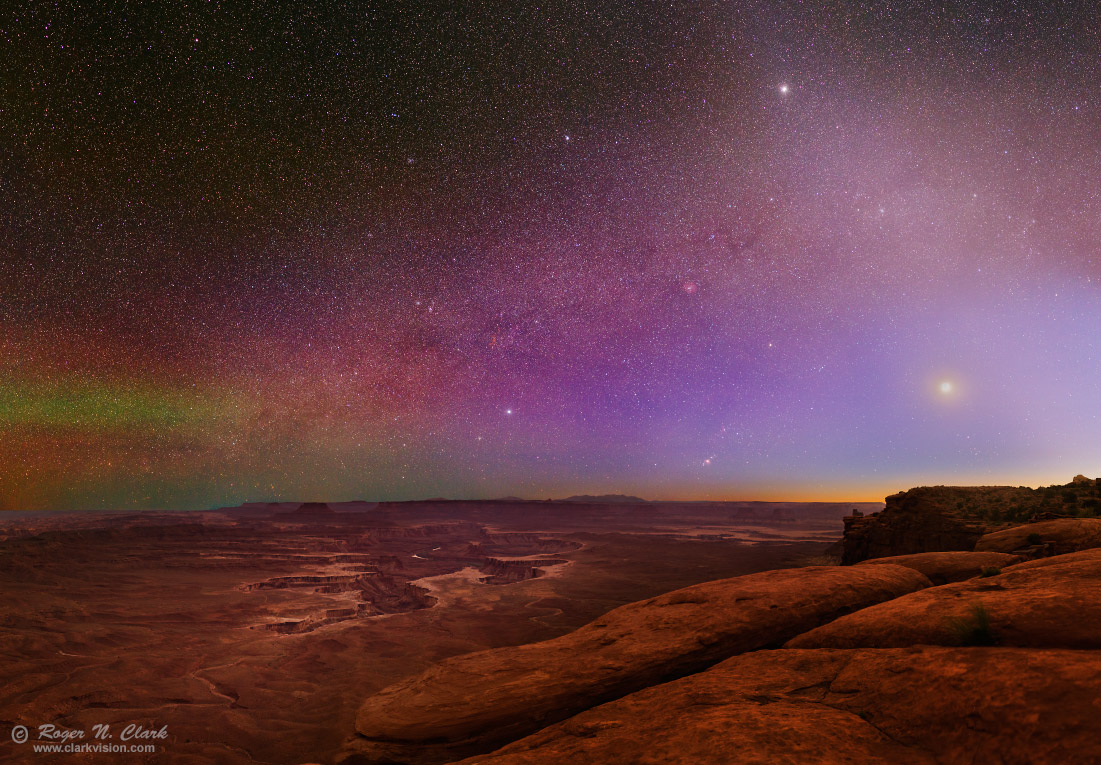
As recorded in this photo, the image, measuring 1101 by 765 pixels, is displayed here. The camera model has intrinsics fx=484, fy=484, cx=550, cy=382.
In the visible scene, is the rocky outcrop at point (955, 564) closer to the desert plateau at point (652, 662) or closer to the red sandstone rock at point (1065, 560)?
the desert plateau at point (652, 662)

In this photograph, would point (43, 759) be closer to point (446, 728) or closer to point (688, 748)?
point (446, 728)

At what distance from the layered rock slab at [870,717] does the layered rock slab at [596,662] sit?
1675 millimetres

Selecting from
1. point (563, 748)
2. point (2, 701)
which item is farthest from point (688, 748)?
point (2, 701)

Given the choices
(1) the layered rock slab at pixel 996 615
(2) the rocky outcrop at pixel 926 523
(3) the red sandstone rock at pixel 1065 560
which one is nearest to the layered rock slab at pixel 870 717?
(1) the layered rock slab at pixel 996 615

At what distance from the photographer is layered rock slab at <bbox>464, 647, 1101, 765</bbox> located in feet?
14.0

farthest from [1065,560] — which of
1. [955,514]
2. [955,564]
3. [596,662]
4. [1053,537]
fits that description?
[955,514]

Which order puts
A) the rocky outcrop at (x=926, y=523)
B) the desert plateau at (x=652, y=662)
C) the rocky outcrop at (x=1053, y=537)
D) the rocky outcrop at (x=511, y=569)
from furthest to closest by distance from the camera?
the rocky outcrop at (x=511, y=569), the rocky outcrop at (x=926, y=523), the rocky outcrop at (x=1053, y=537), the desert plateau at (x=652, y=662)

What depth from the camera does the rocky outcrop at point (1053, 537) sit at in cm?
1160

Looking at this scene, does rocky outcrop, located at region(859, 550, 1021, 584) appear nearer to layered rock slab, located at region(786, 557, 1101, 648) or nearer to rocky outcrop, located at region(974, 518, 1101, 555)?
rocky outcrop, located at region(974, 518, 1101, 555)

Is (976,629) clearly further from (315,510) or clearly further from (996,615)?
(315,510)

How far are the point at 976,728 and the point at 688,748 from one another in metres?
2.64

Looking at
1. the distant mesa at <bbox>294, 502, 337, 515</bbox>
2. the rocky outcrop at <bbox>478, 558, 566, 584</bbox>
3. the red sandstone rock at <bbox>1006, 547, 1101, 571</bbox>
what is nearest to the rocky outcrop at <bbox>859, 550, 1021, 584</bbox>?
the red sandstone rock at <bbox>1006, 547, 1101, 571</bbox>

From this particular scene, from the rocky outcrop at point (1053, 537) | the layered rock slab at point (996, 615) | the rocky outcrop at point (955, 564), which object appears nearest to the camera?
the layered rock slab at point (996, 615)

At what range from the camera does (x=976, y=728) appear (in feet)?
14.7
